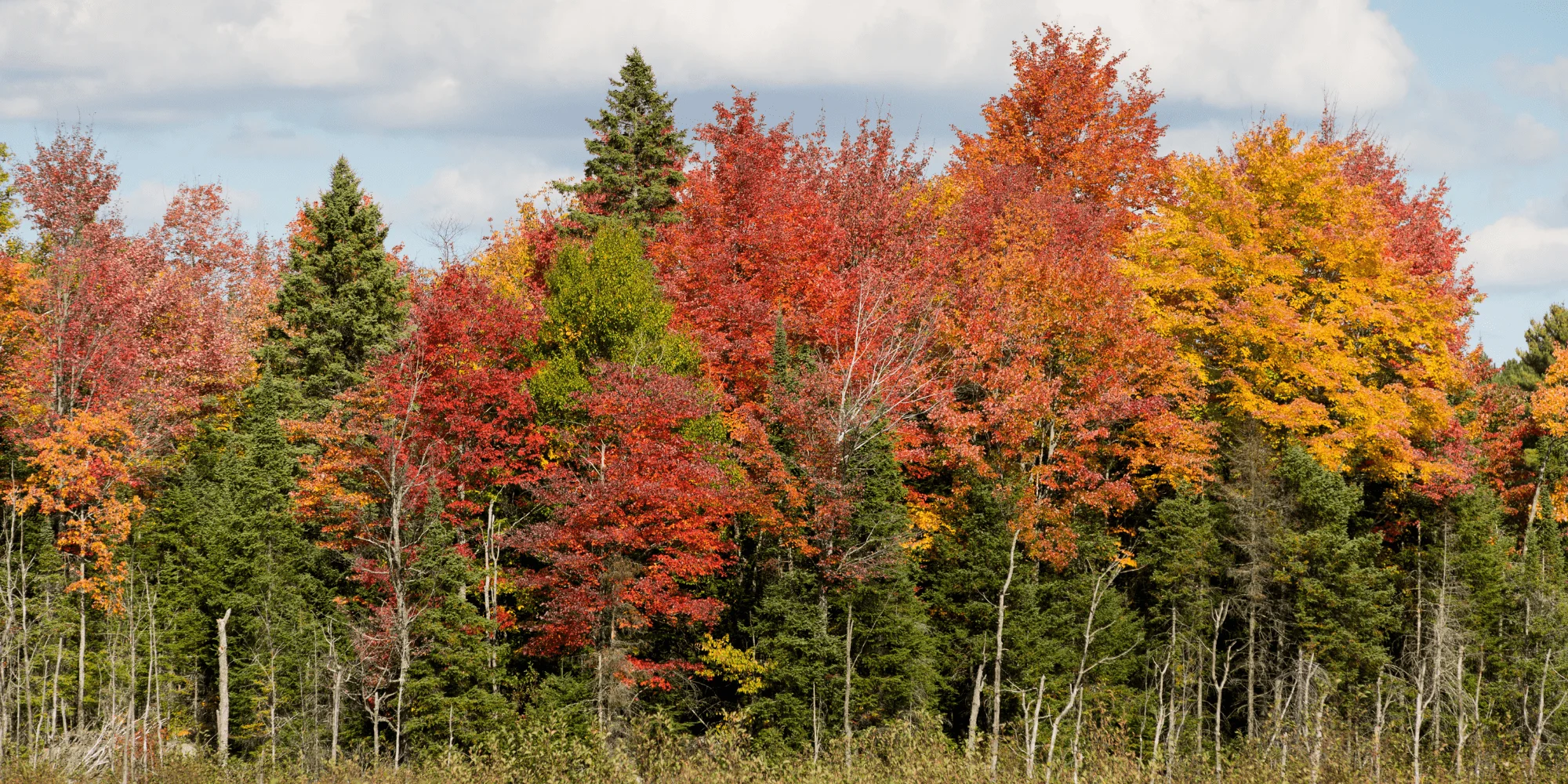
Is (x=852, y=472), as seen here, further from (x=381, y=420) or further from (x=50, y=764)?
(x=50, y=764)

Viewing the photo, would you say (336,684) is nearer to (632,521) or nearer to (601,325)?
(632,521)

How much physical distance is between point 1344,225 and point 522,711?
2566cm

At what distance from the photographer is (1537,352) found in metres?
54.1

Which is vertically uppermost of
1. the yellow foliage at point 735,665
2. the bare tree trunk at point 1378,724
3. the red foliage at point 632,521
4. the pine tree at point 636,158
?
the pine tree at point 636,158

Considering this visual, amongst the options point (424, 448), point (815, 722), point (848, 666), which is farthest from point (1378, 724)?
point (424, 448)

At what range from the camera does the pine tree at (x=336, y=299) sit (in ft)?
141

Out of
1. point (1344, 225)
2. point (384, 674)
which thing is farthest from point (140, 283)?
point (1344, 225)

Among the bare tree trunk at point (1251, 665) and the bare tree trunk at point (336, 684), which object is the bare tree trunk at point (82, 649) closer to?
the bare tree trunk at point (336, 684)

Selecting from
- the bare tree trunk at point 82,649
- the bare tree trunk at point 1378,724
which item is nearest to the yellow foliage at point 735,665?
the bare tree trunk at point 1378,724

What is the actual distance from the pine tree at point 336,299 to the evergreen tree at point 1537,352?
133 feet

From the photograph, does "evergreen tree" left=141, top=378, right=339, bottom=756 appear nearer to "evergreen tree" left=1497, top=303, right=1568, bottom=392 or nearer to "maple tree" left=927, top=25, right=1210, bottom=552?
"maple tree" left=927, top=25, right=1210, bottom=552

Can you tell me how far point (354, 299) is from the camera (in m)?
43.5

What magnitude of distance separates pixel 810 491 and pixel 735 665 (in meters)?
4.55

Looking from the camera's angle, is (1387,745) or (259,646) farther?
(259,646)
